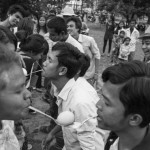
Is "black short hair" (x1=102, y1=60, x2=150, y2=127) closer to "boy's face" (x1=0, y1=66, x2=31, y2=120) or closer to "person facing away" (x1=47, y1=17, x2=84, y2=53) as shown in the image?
"boy's face" (x1=0, y1=66, x2=31, y2=120)

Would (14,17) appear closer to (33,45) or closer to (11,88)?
(33,45)

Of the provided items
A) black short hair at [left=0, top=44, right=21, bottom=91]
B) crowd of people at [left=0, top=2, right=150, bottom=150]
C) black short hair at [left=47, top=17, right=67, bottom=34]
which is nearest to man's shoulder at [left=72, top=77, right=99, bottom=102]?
crowd of people at [left=0, top=2, right=150, bottom=150]

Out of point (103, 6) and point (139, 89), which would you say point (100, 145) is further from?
point (103, 6)

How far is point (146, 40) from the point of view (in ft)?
12.8

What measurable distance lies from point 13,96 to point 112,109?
2.08 ft

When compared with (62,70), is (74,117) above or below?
below

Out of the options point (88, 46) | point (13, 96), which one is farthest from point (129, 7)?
point (13, 96)

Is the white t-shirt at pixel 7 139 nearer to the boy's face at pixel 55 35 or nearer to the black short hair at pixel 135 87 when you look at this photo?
the black short hair at pixel 135 87

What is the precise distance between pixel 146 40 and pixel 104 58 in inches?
286

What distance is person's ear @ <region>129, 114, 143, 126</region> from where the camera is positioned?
145 cm

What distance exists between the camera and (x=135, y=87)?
1.42 metres

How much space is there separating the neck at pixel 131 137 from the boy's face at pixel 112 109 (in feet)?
0.17

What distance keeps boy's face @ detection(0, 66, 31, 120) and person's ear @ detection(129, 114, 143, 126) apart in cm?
64

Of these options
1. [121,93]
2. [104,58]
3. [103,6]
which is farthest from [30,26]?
[103,6]
